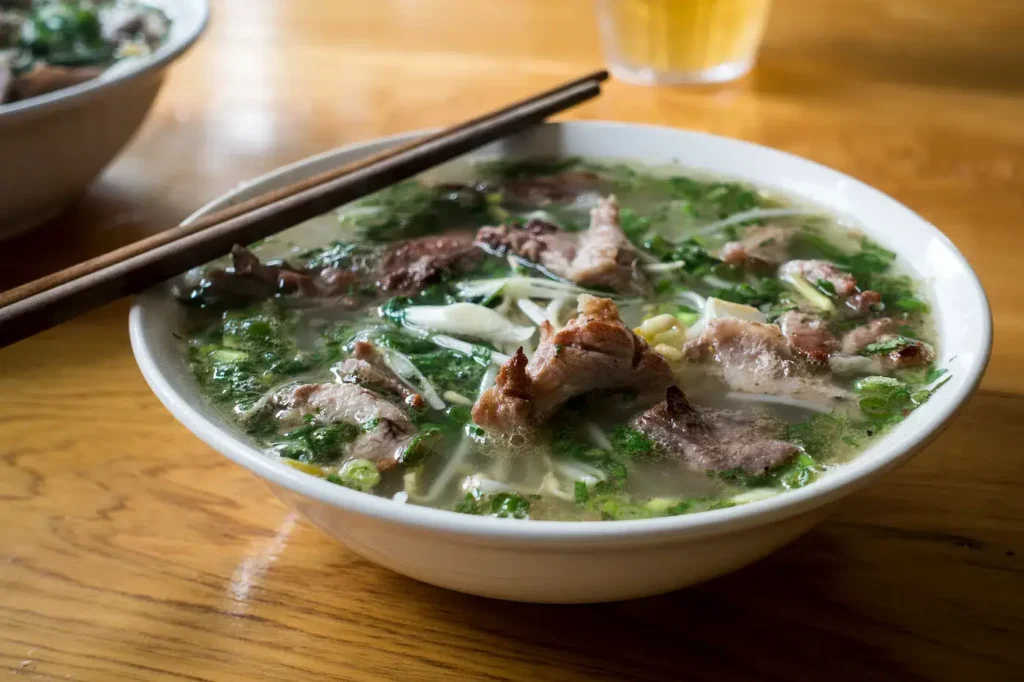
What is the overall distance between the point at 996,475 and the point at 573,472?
735mm

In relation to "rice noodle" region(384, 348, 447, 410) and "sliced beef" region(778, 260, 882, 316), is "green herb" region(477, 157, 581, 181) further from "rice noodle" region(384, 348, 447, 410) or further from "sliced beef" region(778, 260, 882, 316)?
"rice noodle" region(384, 348, 447, 410)

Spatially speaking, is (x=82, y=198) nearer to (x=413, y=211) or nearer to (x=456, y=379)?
(x=413, y=211)

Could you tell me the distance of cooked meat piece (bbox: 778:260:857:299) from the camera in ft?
5.13

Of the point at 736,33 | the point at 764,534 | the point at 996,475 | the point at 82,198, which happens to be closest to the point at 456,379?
the point at 764,534

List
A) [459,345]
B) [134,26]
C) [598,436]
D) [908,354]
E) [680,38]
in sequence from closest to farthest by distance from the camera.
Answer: [598,436]
[908,354]
[459,345]
[134,26]
[680,38]

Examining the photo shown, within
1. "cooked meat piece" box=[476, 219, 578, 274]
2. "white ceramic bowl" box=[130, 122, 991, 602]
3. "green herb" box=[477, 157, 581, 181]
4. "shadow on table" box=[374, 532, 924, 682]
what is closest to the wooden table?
"shadow on table" box=[374, 532, 924, 682]

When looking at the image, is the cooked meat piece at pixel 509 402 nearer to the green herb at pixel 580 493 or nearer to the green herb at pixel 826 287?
the green herb at pixel 580 493

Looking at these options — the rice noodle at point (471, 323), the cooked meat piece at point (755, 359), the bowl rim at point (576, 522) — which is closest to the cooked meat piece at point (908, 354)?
the cooked meat piece at point (755, 359)

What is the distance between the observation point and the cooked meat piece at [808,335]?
142 centimetres

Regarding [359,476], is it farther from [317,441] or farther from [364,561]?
[364,561]

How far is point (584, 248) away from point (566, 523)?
0.81m

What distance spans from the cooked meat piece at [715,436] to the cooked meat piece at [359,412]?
320mm

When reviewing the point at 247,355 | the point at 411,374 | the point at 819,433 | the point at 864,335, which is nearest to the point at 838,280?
the point at 864,335

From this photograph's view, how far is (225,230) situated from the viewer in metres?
1.50
